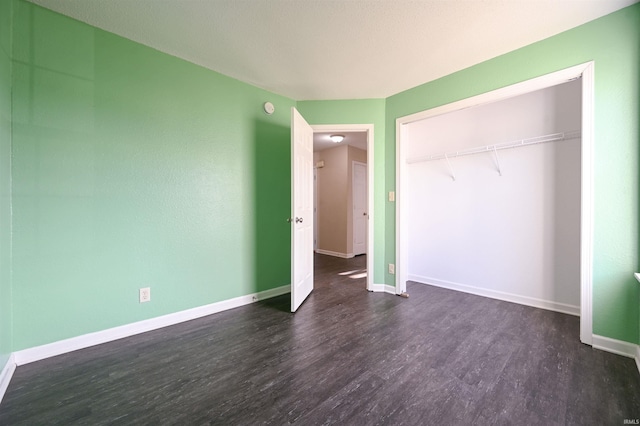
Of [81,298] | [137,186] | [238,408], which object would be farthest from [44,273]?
[238,408]

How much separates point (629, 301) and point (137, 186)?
3.76m

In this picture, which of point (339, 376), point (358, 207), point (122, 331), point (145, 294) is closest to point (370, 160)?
point (339, 376)

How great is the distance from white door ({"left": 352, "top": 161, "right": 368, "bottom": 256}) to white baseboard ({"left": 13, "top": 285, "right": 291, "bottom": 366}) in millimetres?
3073

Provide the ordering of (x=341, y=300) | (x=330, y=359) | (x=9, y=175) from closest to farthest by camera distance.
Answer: (x=9, y=175)
(x=330, y=359)
(x=341, y=300)

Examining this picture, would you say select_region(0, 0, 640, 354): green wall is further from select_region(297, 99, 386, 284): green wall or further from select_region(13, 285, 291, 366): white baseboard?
select_region(297, 99, 386, 284): green wall

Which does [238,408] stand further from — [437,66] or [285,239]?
[437,66]

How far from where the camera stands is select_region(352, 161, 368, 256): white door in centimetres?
533

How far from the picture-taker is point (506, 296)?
2668 mm

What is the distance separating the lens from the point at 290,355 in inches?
67.0

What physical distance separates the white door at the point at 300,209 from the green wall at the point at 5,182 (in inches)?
74.0

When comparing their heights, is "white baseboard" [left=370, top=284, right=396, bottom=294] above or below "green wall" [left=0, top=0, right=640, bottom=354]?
below

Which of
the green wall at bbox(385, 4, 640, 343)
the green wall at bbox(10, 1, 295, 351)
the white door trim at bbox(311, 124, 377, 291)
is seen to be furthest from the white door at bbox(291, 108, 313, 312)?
the green wall at bbox(385, 4, 640, 343)

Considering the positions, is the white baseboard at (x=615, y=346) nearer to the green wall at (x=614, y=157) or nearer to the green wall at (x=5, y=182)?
the green wall at (x=614, y=157)

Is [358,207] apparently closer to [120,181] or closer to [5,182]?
[120,181]
